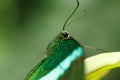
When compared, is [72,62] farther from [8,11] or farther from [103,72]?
[8,11]

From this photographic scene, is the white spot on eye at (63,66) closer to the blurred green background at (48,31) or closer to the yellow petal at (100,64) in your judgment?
the yellow petal at (100,64)

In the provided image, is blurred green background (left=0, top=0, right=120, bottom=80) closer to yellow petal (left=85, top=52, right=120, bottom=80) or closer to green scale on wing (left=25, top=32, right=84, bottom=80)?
yellow petal (left=85, top=52, right=120, bottom=80)

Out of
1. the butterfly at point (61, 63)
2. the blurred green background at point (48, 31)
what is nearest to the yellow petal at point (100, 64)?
the butterfly at point (61, 63)

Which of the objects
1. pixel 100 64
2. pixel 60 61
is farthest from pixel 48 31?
pixel 60 61

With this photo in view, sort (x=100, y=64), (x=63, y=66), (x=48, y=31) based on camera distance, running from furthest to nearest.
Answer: (x=48, y=31) → (x=100, y=64) → (x=63, y=66)

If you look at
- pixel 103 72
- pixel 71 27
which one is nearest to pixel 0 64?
pixel 71 27

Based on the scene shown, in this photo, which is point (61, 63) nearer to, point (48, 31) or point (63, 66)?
point (63, 66)
